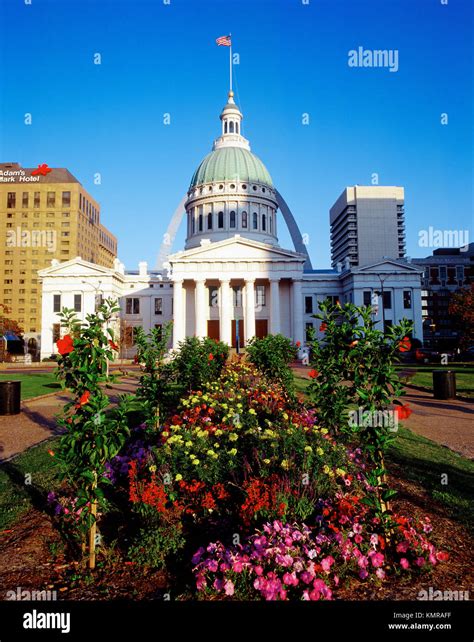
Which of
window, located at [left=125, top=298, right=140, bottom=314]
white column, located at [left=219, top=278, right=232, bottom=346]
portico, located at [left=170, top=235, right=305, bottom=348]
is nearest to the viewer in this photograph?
white column, located at [left=219, top=278, right=232, bottom=346]

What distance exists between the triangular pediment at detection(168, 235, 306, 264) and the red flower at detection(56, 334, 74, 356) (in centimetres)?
5313

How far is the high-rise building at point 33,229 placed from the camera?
108312mm

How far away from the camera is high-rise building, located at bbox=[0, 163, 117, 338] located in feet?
355

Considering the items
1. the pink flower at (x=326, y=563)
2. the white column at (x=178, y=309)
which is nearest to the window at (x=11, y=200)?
the white column at (x=178, y=309)

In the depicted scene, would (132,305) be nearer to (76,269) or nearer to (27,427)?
(76,269)

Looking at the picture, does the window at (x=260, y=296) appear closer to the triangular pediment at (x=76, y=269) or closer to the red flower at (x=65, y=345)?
the triangular pediment at (x=76, y=269)

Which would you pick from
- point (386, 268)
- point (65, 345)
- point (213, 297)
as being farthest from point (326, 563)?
point (386, 268)

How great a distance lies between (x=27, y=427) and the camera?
14.5 metres

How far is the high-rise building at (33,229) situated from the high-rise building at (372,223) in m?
82.8

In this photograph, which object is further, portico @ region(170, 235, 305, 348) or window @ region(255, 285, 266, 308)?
window @ region(255, 285, 266, 308)

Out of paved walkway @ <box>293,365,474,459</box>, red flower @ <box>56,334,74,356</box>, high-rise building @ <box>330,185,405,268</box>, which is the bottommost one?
paved walkway @ <box>293,365,474,459</box>

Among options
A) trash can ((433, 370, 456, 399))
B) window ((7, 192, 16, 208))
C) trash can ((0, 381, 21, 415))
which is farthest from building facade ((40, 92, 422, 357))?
window ((7, 192, 16, 208))

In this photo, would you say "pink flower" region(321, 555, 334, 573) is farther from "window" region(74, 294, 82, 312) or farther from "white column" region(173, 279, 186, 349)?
"window" region(74, 294, 82, 312)

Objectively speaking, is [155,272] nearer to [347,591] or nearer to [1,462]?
[1,462]
